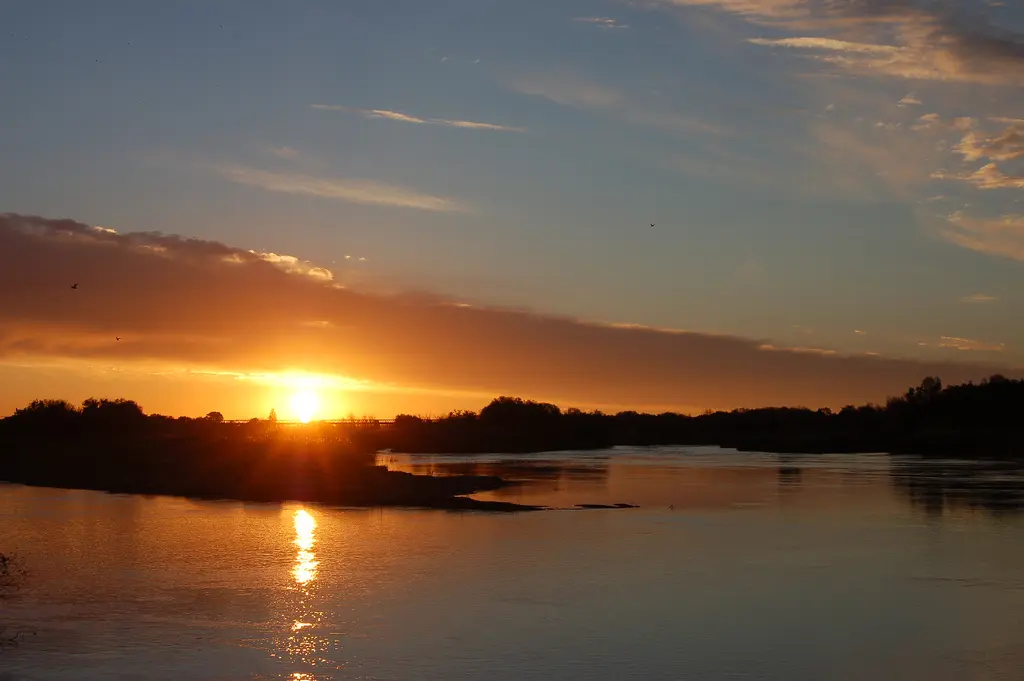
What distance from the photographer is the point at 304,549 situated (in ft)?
119

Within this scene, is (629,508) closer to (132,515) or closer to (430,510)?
(430,510)

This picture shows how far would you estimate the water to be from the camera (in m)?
20.6

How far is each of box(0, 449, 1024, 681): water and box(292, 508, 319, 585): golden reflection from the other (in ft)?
0.54

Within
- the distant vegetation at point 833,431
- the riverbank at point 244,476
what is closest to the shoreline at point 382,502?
the riverbank at point 244,476

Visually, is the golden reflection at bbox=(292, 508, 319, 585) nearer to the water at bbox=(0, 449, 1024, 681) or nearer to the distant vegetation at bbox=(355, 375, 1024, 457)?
the water at bbox=(0, 449, 1024, 681)

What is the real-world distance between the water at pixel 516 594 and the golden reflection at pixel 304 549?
165 millimetres

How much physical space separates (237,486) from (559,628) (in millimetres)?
41863

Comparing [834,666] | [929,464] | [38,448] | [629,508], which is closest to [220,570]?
[834,666]

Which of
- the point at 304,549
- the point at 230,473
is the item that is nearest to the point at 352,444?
the point at 230,473

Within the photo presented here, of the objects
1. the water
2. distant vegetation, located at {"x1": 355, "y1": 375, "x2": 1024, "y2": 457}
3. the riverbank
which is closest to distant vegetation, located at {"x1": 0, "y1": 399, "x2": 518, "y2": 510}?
the riverbank

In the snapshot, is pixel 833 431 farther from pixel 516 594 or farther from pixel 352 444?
pixel 516 594

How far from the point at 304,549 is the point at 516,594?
11602 mm


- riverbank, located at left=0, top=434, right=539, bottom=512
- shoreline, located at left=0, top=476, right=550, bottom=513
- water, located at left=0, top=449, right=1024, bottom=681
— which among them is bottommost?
water, located at left=0, top=449, right=1024, bottom=681

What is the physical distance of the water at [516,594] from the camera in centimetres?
2064
